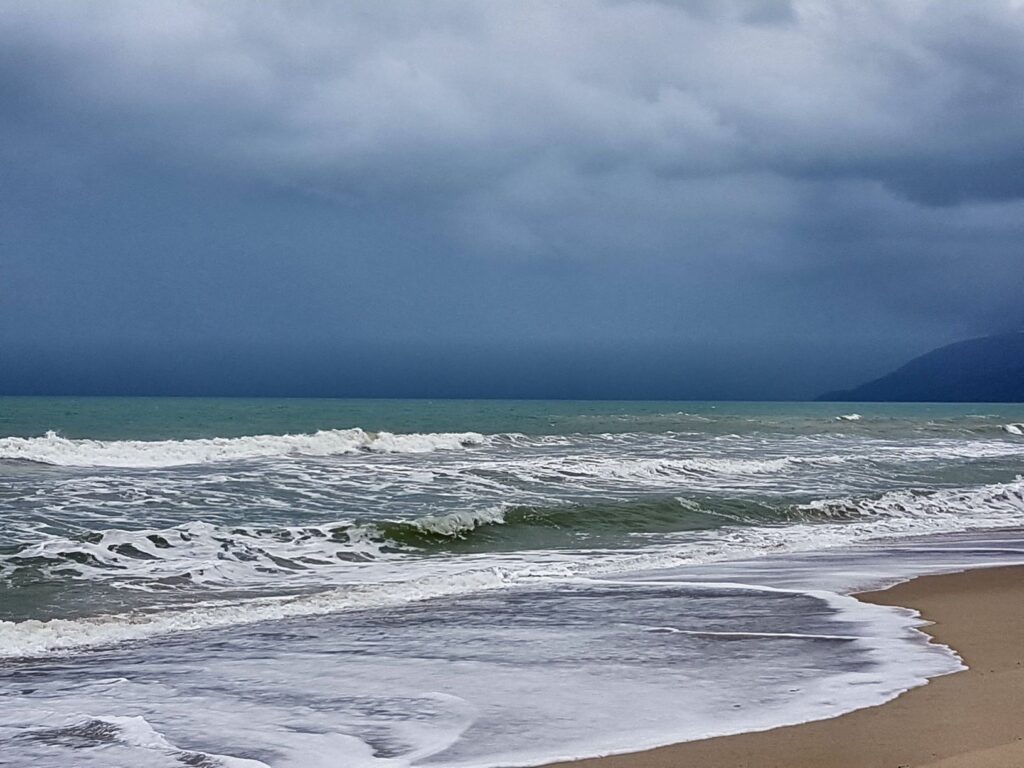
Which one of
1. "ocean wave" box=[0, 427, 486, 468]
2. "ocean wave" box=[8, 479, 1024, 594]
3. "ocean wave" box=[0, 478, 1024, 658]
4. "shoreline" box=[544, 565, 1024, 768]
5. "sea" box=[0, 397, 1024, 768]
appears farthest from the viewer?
"ocean wave" box=[0, 427, 486, 468]

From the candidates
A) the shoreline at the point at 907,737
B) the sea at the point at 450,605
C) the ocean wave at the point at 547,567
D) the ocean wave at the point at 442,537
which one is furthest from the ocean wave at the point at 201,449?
the shoreline at the point at 907,737

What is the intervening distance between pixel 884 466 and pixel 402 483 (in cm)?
1350

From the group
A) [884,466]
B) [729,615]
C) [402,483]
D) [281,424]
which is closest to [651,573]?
[729,615]

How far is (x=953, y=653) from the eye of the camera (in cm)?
679

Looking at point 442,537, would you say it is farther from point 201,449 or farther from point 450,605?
point 201,449

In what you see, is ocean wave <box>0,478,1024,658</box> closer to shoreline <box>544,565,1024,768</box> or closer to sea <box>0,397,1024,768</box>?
sea <box>0,397,1024,768</box>

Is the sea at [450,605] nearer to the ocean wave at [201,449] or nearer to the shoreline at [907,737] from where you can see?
the shoreline at [907,737]

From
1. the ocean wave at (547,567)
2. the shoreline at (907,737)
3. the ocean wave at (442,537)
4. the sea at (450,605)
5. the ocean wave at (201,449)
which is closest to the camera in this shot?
the shoreline at (907,737)

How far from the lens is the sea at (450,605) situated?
17.5 ft

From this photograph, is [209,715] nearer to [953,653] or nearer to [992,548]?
[953,653]

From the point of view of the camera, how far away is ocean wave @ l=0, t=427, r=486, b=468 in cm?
2567

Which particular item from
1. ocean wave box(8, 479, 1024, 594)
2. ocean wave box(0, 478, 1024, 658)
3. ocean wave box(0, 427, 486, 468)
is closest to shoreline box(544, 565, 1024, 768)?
ocean wave box(0, 478, 1024, 658)

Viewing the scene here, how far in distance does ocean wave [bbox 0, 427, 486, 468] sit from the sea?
1.82m

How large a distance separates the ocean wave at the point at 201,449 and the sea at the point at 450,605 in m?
1.82
